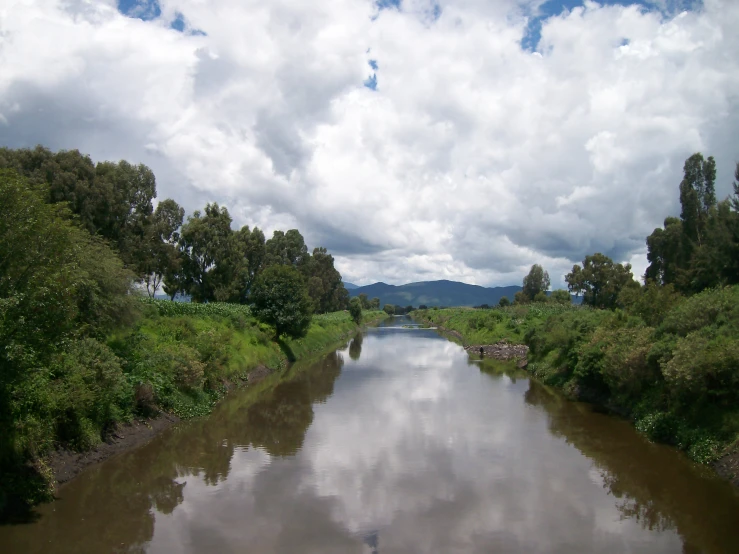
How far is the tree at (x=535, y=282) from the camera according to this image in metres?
132

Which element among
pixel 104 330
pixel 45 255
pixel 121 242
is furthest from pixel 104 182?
pixel 45 255

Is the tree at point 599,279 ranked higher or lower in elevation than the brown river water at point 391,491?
higher

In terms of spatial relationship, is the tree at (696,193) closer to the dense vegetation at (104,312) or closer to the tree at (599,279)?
the tree at (599,279)

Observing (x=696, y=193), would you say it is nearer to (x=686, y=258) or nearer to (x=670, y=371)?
(x=686, y=258)

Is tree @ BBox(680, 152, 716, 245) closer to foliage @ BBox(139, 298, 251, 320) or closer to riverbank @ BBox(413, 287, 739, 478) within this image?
riverbank @ BBox(413, 287, 739, 478)

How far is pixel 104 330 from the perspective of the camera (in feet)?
73.8

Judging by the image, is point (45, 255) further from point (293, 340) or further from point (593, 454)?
point (293, 340)

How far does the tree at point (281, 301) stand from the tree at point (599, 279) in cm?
5485

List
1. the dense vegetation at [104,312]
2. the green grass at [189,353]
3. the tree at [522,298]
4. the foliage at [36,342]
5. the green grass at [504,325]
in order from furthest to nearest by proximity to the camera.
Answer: the tree at [522,298]
the green grass at [504,325]
the green grass at [189,353]
the dense vegetation at [104,312]
the foliage at [36,342]

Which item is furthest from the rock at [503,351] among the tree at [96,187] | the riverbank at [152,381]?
the tree at [96,187]

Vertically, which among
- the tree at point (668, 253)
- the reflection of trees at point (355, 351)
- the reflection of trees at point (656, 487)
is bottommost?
the reflection of trees at point (355, 351)

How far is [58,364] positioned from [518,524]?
14173mm

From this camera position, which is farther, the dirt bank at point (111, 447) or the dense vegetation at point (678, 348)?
the dense vegetation at point (678, 348)

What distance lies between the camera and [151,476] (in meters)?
17.0
